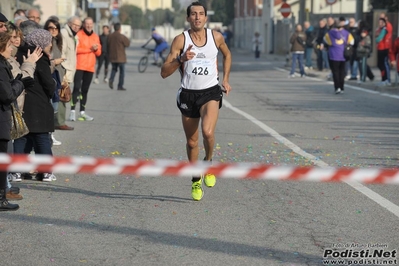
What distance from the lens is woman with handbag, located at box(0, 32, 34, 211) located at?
7.50 metres

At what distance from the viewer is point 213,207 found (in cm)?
811

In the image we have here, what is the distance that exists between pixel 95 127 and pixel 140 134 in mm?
1324

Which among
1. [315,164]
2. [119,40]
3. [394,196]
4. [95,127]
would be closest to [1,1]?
[119,40]

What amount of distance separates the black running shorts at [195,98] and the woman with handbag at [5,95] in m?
1.45

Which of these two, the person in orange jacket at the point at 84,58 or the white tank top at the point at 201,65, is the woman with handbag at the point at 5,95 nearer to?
the white tank top at the point at 201,65

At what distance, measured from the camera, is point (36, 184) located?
9.44 metres

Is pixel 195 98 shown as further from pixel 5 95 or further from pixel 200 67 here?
pixel 5 95

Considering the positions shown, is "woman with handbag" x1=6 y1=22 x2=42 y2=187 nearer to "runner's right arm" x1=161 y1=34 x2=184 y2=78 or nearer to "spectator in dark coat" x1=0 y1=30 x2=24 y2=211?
"spectator in dark coat" x1=0 y1=30 x2=24 y2=211

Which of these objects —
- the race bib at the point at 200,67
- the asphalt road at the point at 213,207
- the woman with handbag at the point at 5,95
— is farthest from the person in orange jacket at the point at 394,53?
the woman with handbag at the point at 5,95

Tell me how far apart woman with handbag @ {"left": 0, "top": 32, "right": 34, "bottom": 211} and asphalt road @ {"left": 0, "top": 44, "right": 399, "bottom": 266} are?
244 millimetres

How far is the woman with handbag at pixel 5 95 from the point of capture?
295 inches

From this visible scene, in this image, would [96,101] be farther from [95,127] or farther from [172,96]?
[95,127]

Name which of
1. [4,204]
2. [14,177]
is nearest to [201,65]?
[4,204]

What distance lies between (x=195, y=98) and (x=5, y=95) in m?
1.84
